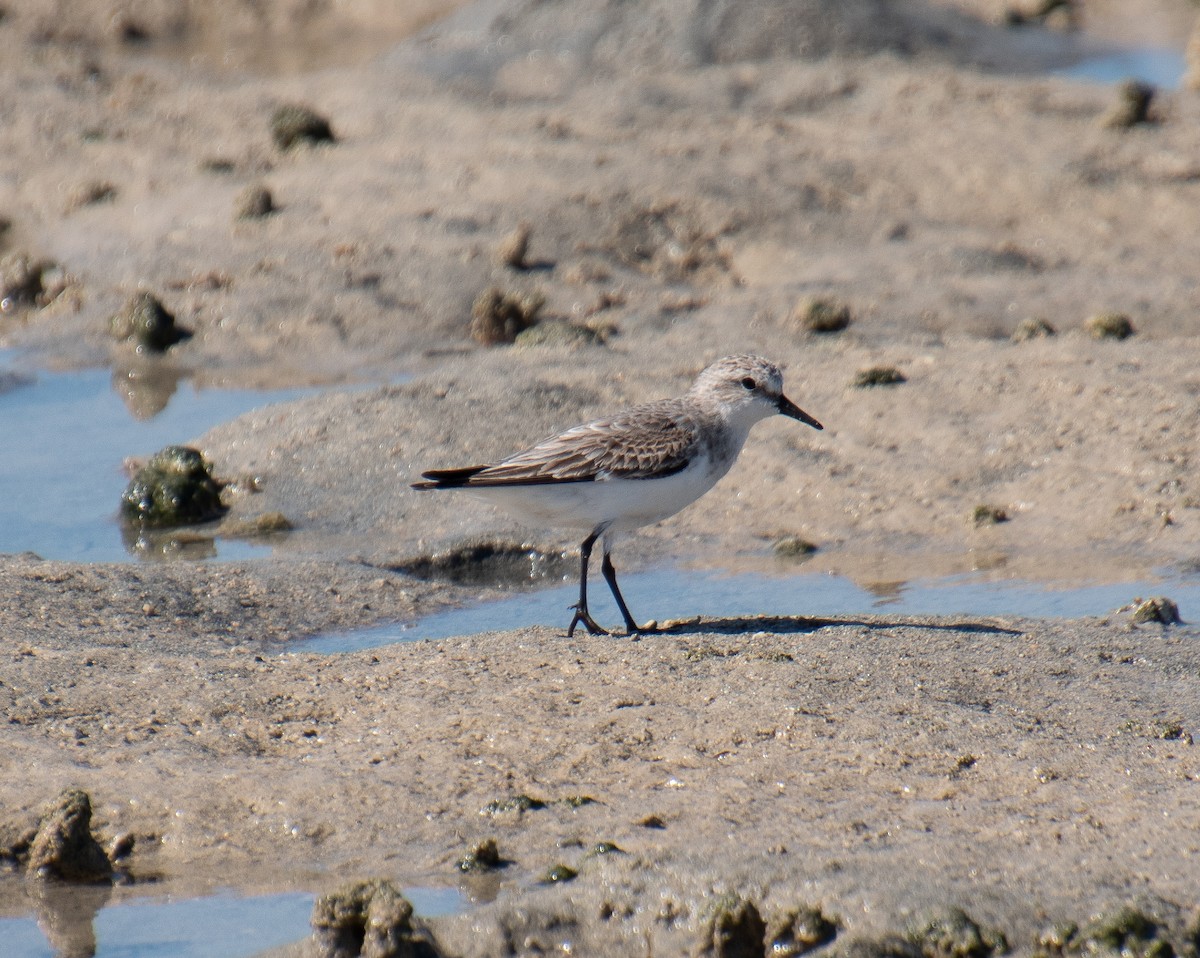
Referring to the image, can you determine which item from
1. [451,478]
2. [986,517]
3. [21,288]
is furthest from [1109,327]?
[21,288]

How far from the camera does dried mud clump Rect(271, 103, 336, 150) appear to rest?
1388 cm

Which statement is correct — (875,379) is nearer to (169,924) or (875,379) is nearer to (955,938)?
(955,938)

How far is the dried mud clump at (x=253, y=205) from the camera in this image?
12.8 meters

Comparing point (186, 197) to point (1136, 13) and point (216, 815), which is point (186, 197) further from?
point (1136, 13)

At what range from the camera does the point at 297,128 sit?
13875mm

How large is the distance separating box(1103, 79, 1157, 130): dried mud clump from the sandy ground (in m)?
0.30

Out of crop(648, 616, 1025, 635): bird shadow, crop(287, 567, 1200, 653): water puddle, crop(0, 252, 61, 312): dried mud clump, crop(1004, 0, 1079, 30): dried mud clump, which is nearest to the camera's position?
crop(648, 616, 1025, 635): bird shadow

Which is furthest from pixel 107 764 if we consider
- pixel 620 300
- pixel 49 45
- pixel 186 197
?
pixel 49 45

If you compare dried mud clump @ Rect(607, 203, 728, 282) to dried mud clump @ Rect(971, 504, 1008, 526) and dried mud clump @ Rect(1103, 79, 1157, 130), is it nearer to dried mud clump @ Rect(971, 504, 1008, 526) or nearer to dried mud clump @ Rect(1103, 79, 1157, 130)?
dried mud clump @ Rect(1103, 79, 1157, 130)

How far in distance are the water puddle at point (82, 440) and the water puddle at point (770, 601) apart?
4.66 ft

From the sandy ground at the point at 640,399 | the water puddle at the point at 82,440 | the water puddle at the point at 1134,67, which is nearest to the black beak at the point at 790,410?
the sandy ground at the point at 640,399

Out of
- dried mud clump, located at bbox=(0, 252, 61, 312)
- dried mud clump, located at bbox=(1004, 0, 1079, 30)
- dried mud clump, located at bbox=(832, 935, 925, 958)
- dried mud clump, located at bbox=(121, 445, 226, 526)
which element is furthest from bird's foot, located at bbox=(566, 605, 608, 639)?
dried mud clump, located at bbox=(1004, 0, 1079, 30)

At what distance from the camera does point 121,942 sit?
4.54 meters

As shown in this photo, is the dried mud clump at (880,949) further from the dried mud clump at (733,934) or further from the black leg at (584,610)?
the black leg at (584,610)
